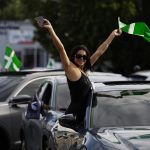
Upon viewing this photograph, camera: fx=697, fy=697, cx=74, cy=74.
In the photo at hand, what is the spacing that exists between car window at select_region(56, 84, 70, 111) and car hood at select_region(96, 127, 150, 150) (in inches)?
87.4

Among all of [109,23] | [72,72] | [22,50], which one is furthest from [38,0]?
[72,72]

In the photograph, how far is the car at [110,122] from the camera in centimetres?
673

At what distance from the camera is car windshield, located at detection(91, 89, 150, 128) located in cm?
743

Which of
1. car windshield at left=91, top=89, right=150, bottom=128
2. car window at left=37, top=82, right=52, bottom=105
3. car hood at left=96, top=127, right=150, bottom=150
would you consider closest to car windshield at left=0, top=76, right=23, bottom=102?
car window at left=37, top=82, right=52, bottom=105

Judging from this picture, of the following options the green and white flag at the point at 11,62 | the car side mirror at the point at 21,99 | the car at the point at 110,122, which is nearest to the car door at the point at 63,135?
the car at the point at 110,122

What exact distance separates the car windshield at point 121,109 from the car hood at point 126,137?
246 millimetres

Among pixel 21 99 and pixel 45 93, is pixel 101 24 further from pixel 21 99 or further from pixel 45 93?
pixel 45 93

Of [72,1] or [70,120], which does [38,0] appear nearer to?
[72,1]

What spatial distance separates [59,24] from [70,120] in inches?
1217

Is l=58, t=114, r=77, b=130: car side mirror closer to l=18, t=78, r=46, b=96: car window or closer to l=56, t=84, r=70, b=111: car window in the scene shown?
l=56, t=84, r=70, b=111: car window

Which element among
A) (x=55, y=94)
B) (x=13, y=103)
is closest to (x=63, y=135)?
(x=55, y=94)

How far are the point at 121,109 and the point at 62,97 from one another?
2.28 meters

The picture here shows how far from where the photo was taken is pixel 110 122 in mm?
7426

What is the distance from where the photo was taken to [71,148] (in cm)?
732
